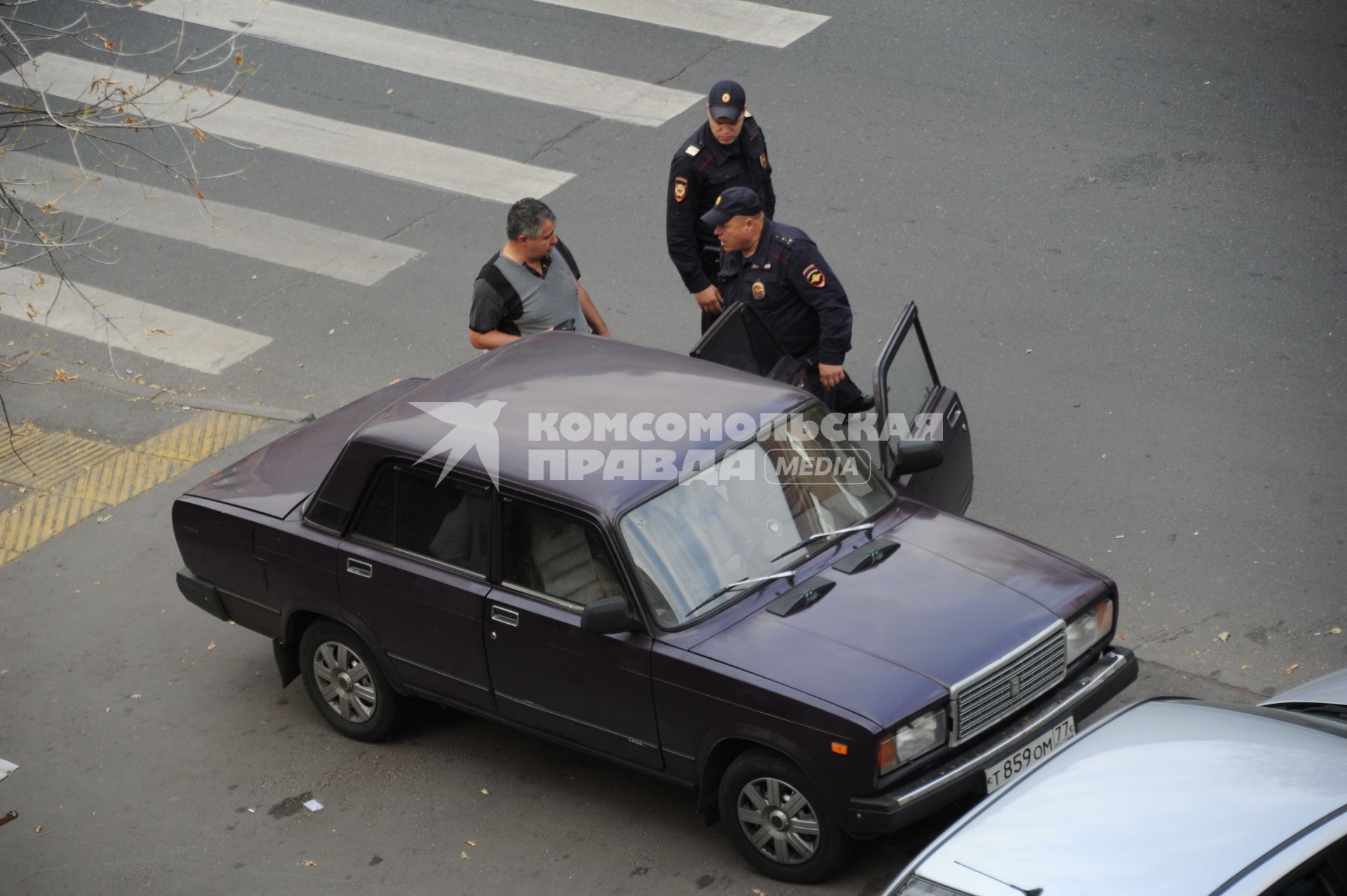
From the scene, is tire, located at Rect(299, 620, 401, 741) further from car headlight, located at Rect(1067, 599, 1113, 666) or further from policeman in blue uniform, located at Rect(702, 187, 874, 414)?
car headlight, located at Rect(1067, 599, 1113, 666)

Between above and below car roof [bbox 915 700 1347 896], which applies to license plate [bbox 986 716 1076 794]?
below

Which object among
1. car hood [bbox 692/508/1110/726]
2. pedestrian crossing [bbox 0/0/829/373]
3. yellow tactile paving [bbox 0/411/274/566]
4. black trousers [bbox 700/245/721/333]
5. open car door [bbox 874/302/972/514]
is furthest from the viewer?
pedestrian crossing [bbox 0/0/829/373]

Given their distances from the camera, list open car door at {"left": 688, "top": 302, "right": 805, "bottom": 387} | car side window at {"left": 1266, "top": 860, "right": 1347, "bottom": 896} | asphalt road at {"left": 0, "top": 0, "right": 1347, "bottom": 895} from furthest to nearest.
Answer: open car door at {"left": 688, "top": 302, "right": 805, "bottom": 387} → asphalt road at {"left": 0, "top": 0, "right": 1347, "bottom": 895} → car side window at {"left": 1266, "top": 860, "right": 1347, "bottom": 896}

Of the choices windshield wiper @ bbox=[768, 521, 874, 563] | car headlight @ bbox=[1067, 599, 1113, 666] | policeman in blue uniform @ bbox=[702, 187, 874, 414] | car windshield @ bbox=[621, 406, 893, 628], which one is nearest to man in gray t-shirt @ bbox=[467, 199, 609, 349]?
policeman in blue uniform @ bbox=[702, 187, 874, 414]

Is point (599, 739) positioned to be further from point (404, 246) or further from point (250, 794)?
point (404, 246)

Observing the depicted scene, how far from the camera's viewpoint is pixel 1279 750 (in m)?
5.17

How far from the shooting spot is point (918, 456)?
7.11 m

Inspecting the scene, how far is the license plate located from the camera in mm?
5836

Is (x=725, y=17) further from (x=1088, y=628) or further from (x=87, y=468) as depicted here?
(x=1088, y=628)

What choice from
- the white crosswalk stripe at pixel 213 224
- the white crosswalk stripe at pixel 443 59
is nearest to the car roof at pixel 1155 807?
the white crosswalk stripe at pixel 213 224

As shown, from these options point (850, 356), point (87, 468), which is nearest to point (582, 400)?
point (850, 356)

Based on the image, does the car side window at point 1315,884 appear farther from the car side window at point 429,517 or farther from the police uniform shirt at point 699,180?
the police uniform shirt at point 699,180

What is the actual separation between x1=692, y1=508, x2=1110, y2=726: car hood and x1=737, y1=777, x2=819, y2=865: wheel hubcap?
48cm

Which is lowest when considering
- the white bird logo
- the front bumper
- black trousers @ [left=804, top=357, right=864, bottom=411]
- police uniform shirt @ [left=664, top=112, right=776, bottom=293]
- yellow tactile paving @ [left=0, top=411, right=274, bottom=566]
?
yellow tactile paving @ [left=0, top=411, right=274, bottom=566]
